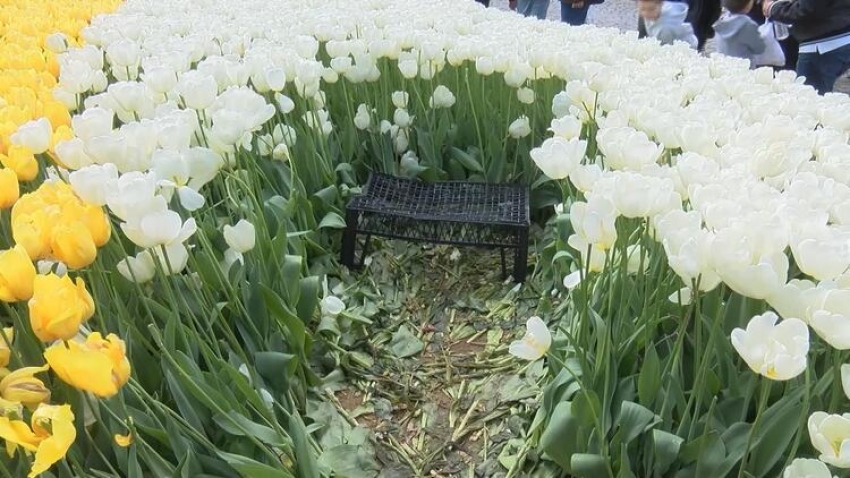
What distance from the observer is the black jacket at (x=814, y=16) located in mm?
3529

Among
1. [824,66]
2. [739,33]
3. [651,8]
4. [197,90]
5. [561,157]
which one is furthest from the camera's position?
[739,33]

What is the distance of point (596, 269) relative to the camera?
1.45 metres

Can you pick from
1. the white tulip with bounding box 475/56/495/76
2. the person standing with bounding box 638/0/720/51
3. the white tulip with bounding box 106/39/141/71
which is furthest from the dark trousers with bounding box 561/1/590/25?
the white tulip with bounding box 106/39/141/71

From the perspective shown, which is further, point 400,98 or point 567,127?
point 400,98

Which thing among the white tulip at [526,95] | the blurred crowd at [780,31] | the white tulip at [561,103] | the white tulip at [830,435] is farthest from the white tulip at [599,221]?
the blurred crowd at [780,31]

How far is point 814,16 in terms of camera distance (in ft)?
11.7

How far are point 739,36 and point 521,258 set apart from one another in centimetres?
249

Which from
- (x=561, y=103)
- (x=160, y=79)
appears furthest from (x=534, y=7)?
(x=160, y=79)

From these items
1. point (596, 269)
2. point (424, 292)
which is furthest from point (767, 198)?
point (424, 292)

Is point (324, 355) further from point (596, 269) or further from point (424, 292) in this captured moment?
point (596, 269)

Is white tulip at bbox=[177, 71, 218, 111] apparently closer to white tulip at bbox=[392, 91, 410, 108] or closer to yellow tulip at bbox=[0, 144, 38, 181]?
yellow tulip at bbox=[0, 144, 38, 181]

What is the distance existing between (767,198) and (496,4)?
886 cm

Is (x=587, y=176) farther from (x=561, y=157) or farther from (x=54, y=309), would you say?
(x=54, y=309)

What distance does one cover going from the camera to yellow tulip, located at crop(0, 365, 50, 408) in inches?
36.1
